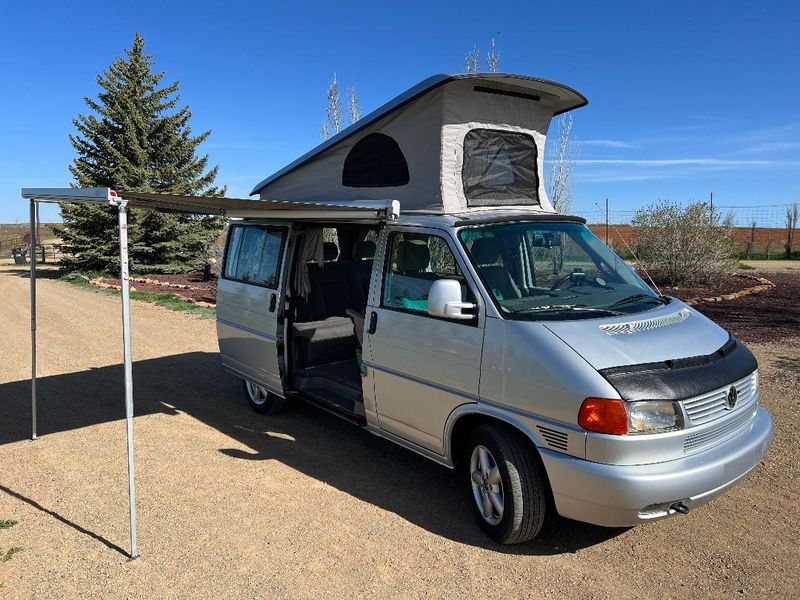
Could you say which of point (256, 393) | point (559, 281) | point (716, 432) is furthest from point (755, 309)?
point (256, 393)

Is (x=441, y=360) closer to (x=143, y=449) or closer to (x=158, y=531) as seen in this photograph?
(x=158, y=531)

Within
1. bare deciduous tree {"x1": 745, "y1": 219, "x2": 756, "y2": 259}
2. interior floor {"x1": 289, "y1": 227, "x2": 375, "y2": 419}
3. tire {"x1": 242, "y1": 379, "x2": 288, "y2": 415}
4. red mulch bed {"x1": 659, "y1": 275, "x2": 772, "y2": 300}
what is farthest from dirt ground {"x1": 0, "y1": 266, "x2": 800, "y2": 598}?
bare deciduous tree {"x1": 745, "y1": 219, "x2": 756, "y2": 259}

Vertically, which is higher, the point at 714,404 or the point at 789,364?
the point at 714,404

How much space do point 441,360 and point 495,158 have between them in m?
1.94

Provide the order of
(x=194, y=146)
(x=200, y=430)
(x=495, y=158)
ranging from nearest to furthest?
(x=495, y=158) < (x=200, y=430) < (x=194, y=146)

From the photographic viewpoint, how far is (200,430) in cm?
622

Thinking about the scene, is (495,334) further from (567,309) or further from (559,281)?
(559,281)

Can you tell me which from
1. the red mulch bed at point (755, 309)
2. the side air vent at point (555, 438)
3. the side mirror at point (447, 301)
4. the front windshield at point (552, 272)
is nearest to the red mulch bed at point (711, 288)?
the red mulch bed at point (755, 309)

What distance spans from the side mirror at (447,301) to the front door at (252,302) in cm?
245

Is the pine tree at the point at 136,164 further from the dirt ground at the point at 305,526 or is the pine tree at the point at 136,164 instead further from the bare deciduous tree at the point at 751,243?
the bare deciduous tree at the point at 751,243

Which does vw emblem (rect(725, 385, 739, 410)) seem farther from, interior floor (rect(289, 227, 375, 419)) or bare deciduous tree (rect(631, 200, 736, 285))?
bare deciduous tree (rect(631, 200, 736, 285))

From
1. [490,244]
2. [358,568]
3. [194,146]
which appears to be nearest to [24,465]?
[358,568]

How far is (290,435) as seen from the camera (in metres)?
6.05

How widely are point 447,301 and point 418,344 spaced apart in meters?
0.57
